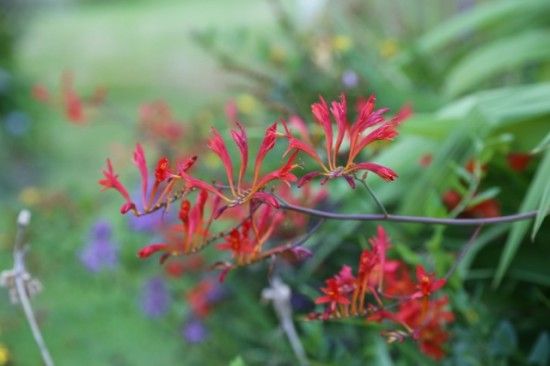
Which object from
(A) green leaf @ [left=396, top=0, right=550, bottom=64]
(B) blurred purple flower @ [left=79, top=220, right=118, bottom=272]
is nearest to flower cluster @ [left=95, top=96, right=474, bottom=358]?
(A) green leaf @ [left=396, top=0, right=550, bottom=64]

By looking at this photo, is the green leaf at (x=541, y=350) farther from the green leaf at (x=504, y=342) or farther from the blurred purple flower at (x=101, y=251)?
the blurred purple flower at (x=101, y=251)

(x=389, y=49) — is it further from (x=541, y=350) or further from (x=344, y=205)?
(x=541, y=350)

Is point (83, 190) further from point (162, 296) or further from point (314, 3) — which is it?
point (162, 296)

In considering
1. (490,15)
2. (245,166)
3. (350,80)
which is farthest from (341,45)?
(245,166)

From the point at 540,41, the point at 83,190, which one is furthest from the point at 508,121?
the point at 83,190

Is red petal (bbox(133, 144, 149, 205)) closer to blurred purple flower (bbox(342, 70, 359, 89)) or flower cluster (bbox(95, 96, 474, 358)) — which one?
flower cluster (bbox(95, 96, 474, 358))

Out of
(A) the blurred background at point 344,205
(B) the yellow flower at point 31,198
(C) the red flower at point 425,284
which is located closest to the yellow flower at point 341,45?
(A) the blurred background at point 344,205
